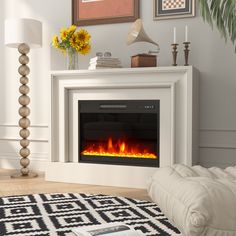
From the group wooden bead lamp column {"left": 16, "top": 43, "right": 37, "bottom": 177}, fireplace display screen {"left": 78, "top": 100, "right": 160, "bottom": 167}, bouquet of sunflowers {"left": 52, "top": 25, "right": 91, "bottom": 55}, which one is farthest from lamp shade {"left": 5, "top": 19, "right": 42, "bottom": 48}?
fireplace display screen {"left": 78, "top": 100, "right": 160, "bottom": 167}

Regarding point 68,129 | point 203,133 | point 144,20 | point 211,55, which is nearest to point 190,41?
point 211,55

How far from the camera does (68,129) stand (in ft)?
11.6

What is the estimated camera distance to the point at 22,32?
3623 mm

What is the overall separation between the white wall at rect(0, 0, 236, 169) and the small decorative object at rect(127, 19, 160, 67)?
0.28 metres

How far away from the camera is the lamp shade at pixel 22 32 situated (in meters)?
3.62

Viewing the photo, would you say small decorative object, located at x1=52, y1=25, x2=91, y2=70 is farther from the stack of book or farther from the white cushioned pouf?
the white cushioned pouf

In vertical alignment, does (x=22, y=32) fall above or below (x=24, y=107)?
above

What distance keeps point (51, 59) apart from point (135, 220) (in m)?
2.25

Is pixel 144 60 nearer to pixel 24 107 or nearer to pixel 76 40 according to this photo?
pixel 76 40

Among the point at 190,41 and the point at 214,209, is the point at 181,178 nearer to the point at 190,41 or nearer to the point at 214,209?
the point at 214,209

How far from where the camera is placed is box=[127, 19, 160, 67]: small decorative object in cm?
329

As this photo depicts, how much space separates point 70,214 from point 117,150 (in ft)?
3.59

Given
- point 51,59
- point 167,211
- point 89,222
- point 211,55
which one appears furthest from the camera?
point 51,59

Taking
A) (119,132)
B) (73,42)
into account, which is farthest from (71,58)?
(119,132)
